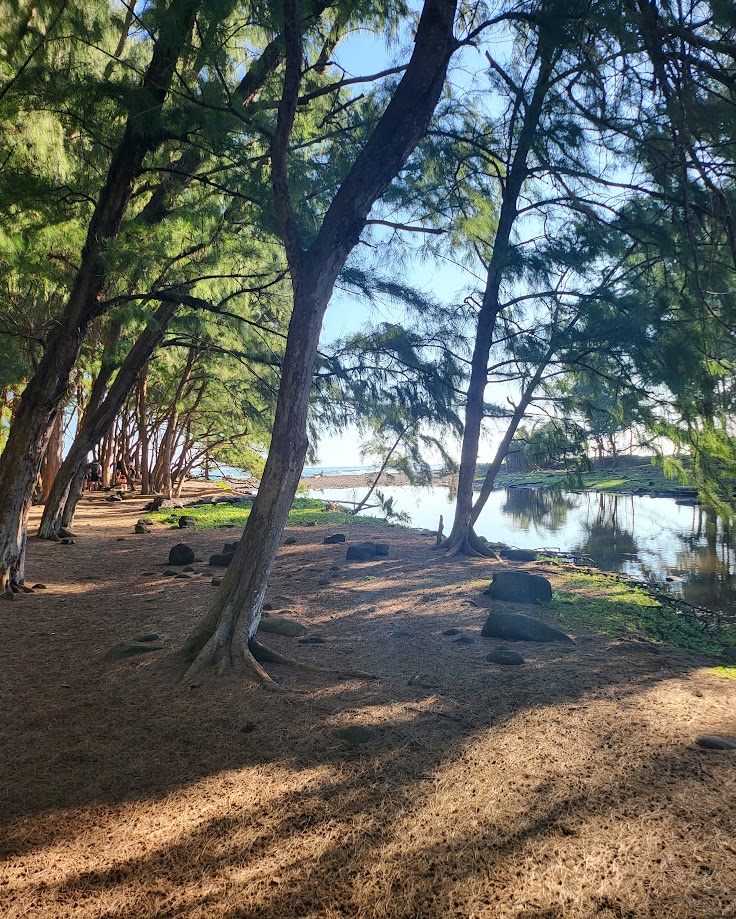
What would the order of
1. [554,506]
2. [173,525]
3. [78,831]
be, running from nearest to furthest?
[78,831] < [173,525] < [554,506]

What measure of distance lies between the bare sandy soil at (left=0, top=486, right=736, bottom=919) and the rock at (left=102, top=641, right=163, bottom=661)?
12cm

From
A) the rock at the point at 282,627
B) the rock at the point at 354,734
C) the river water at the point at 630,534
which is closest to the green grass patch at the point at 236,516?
the river water at the point at 630,534

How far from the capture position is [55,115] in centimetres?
626

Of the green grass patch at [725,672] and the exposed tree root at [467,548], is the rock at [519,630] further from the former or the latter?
the exposed tree root at [467,548]

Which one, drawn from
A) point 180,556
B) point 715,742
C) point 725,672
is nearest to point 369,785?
point 715,742

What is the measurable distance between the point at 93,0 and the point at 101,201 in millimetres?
2134

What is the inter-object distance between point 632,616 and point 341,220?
495 cm

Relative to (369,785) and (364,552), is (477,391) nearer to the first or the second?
(364,552)

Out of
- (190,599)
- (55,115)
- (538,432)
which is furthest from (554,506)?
(55,115)

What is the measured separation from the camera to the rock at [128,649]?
4.37m

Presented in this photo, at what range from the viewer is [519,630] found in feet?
17.0

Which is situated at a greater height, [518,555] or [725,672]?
[518,555]

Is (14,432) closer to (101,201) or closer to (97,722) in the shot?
(101,201)

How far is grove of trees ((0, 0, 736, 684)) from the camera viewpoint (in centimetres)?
437
